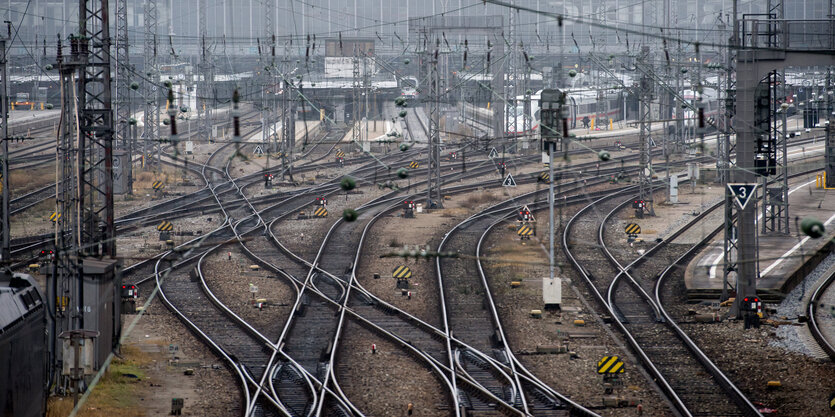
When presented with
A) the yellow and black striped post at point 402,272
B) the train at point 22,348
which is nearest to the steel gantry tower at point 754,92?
the yellow and black striped post at point 402,272

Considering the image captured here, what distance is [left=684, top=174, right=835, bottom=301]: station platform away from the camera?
795 inches

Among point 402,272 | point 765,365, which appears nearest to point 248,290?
point 402,272

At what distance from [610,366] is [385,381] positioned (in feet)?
9.91

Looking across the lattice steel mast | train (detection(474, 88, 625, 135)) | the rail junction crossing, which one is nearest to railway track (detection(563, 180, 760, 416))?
the rail junction crossing

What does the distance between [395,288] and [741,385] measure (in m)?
8.48

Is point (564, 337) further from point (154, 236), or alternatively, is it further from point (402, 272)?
point (154, 236)

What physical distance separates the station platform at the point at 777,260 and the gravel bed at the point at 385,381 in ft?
18.4

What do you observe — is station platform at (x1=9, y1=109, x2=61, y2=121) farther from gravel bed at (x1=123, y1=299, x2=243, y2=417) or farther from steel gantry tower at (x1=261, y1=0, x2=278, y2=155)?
gravel bed at (x1=123, y1=299, x2=243, y2=417)

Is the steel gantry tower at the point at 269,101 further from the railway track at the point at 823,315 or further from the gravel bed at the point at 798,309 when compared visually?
the railway track at the point at 823,315

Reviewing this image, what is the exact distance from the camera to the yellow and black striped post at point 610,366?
14.0 meters

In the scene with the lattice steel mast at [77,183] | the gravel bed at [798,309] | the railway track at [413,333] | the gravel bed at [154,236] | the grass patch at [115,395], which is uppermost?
the lattice steel mast at [77,183]

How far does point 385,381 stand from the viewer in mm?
14227

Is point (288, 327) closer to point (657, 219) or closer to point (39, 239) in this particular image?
point (39, 239)

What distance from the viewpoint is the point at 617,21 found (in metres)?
87.6
